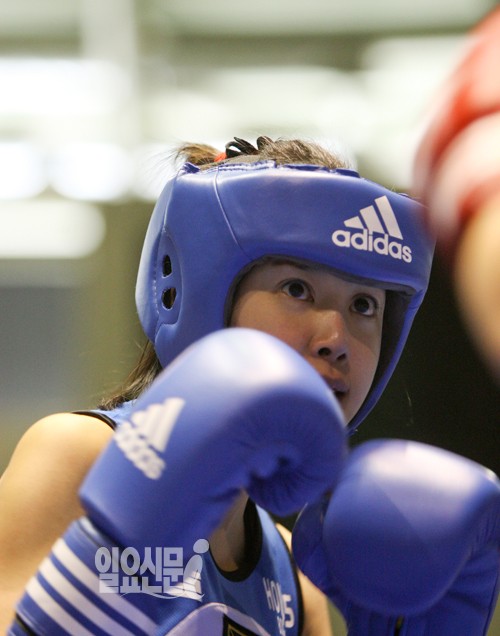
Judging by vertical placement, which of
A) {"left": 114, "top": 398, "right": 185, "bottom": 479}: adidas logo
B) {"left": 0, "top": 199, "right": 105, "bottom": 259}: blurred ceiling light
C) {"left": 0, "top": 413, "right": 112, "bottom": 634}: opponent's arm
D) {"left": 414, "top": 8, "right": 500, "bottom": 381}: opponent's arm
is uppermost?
{"left": 414, "top": 8, "right": 500, "bottom": 381}: opponent's arm

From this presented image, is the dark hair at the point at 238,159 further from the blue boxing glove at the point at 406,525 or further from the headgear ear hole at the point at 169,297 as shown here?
the blue boxing glove at the point at 406,525

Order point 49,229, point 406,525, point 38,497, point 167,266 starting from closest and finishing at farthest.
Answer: point 406,525
point 38,497
point 167,266
point 49,229

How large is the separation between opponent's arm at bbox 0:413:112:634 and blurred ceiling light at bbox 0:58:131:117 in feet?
9.95

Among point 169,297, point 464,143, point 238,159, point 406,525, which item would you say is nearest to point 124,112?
point 238,159

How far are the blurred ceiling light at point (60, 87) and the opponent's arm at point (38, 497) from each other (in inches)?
119

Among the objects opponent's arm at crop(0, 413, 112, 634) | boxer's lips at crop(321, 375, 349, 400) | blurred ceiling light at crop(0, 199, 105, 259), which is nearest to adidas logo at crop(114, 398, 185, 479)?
opponent's arm at crop(0, 413, 112, 634)

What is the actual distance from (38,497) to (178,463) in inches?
14.1

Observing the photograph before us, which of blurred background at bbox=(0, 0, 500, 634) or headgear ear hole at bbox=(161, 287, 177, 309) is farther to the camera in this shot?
blurred background at bbox=(0, 0, 500, 634)

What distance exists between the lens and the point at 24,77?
437 cm

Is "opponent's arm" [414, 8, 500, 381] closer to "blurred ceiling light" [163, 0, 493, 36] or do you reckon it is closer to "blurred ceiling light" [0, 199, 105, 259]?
"blurred ceiling light" [0, 199, 105, 259]

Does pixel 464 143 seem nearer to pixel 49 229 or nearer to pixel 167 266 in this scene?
pixel 167 266

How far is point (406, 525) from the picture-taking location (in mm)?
1197

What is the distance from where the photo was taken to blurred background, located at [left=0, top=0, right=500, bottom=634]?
3709mm

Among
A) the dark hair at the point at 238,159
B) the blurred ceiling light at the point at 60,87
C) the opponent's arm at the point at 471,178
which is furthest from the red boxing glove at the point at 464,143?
the blurred ceiling light at the point at 60,87
